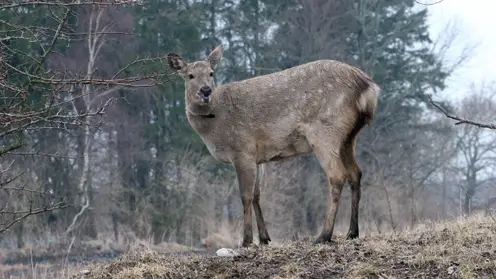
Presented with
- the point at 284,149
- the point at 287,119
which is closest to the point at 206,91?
the point at 287,119

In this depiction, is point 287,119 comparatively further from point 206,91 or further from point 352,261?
point 352,261

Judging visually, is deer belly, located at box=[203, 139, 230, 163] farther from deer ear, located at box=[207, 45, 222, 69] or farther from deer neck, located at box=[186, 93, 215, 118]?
deer ear, located at box=[207, 45, 222, 69]

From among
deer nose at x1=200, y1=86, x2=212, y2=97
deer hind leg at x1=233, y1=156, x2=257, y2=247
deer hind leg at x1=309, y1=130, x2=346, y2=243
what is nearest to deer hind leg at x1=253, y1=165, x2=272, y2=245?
deer hind leg at x1=233, y1=156, x2=257, y2=247

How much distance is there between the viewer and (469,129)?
41.2 meters

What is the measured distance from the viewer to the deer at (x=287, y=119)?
30.4 ft

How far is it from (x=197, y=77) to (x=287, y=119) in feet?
5.05

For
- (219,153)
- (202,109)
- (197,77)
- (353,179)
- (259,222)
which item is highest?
(197,77)

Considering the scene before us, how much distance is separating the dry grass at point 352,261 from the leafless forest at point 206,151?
18917mm

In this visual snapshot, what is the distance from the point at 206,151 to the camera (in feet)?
109

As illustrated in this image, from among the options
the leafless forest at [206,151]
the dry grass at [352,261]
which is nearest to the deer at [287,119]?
Answer: the dry grass at [352,261]

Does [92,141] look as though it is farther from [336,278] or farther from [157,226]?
[336,278]

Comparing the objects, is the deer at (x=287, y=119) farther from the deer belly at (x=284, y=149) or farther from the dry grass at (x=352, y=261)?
the dry grass at (x=352, y=261)

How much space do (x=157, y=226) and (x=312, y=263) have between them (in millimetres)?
24794

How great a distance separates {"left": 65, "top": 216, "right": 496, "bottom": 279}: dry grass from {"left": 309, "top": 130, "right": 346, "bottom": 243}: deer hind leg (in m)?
0.28
